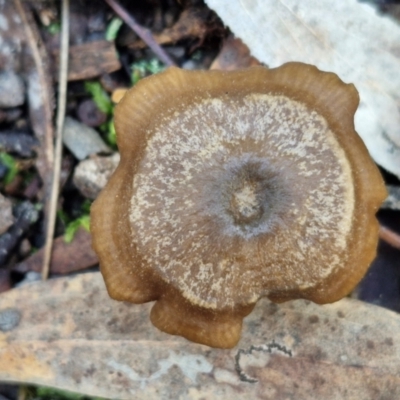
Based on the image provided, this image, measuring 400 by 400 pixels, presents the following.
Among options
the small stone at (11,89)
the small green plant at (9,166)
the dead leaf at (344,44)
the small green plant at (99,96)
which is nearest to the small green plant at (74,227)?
the small green plant at (9,166)

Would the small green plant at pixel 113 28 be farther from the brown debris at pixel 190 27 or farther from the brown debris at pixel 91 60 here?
the brown debris at pixel 190 27

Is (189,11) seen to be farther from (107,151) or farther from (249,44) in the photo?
(107,151)

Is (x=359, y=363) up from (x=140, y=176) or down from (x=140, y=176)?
down

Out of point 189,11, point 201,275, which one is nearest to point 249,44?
point 189,11

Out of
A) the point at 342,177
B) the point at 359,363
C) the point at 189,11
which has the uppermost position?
the point at 342,177

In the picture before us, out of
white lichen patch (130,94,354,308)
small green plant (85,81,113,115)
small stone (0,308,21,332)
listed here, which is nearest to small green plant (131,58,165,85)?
small green plant (85,81,113,115)

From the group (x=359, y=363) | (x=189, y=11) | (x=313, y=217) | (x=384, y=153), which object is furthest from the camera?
(x=189, y=11)

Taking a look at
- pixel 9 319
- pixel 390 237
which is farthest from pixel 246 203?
pixel 9 319
